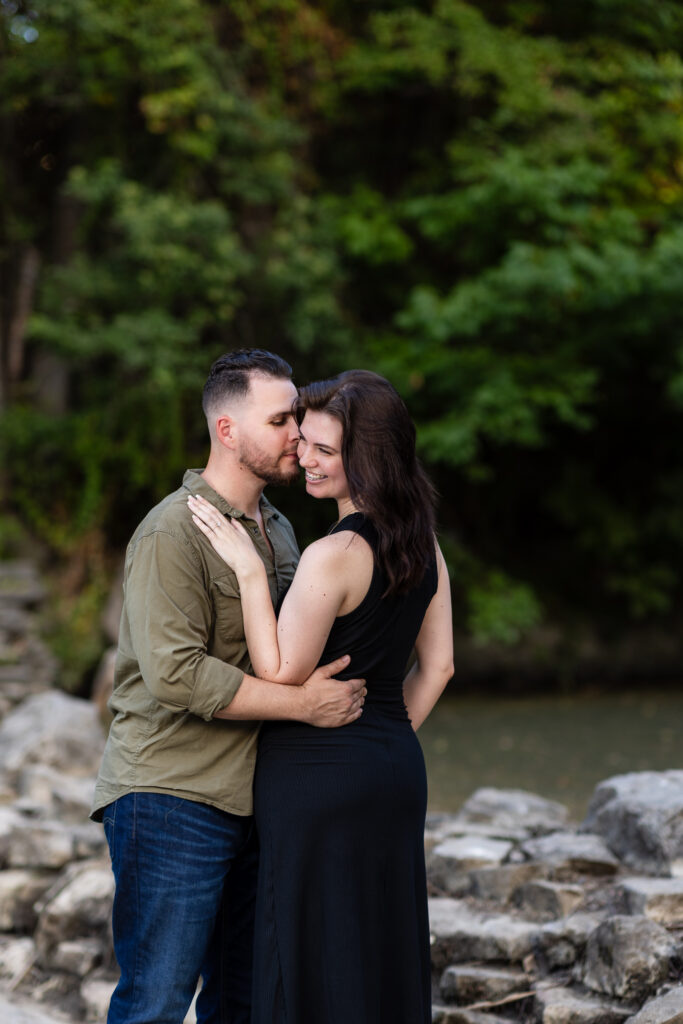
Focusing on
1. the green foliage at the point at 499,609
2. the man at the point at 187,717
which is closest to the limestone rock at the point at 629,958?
the man at the point at 187,717

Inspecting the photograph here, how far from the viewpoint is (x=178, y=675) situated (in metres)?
2.53

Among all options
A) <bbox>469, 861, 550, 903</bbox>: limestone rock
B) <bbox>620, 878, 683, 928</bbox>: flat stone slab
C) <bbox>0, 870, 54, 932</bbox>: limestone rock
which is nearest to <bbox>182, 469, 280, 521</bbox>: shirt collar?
<bbox>620, 878, 683, 928</bbox>: flat stone slab

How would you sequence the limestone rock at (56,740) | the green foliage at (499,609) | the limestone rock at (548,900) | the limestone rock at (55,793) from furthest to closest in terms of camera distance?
the green foliage at (499,609) < the limestone rock at (56,740) < the limestone rock at (55,793) < the limestone rock at (548,900)

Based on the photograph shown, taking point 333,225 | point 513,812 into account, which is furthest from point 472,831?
point 333,225

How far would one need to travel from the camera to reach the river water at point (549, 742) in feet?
28.8

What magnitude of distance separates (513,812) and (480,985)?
2131 mm

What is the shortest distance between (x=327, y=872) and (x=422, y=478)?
3.12ft

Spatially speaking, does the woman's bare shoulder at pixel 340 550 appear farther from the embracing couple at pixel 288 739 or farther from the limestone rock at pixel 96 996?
the limestone rock at pixel 96 996

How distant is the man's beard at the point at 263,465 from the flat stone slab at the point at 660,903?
204cm

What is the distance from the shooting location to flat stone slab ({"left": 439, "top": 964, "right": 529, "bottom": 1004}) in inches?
145

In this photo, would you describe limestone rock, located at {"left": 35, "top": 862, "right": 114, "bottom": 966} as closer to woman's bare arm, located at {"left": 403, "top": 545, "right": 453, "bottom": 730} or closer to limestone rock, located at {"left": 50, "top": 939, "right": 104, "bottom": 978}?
limestone rock, located at {"left": 50, "top": 939, "right": 104, "bottom": 978}

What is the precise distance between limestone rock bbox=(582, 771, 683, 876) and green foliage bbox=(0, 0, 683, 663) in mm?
7205

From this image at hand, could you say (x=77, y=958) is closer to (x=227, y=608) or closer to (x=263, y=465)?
(x=227, y=608)

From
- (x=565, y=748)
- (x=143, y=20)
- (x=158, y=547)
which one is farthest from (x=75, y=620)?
(x=158, y=547)
